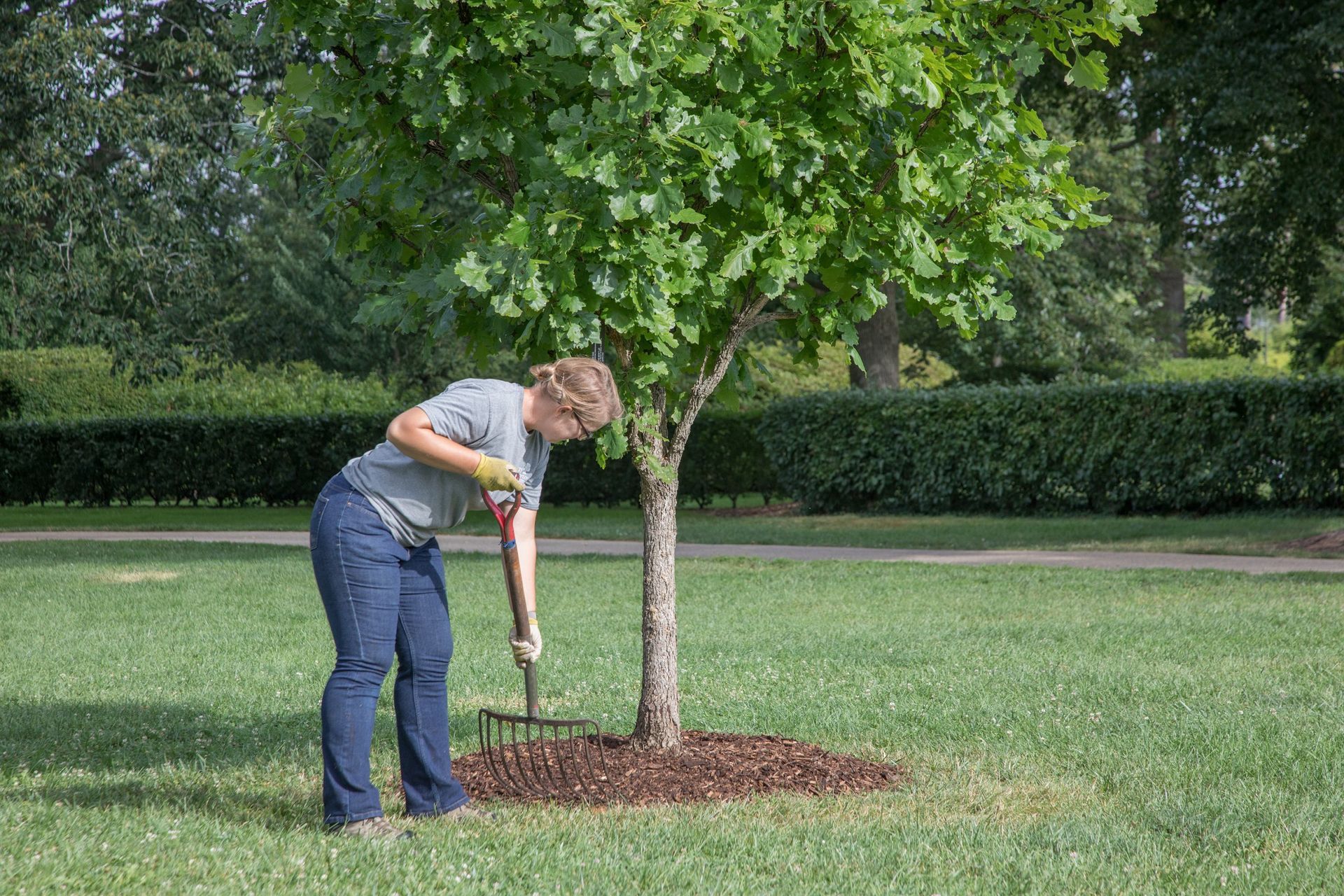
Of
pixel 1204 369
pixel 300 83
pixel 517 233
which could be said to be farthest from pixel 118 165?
pixel 1204 369

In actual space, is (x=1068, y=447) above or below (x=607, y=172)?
below

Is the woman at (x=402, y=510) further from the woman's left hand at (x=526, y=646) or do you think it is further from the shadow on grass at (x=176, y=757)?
the shadow on grass at (x=176, y=757)

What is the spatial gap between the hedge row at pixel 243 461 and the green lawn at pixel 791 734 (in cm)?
1053

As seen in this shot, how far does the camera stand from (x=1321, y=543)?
41.9 feet

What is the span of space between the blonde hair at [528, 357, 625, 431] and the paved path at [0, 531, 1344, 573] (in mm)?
7116

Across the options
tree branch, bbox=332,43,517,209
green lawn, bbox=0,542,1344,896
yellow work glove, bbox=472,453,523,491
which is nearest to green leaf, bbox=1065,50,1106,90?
tree branch, bbox=332,43,517,209

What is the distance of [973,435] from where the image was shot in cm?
1778

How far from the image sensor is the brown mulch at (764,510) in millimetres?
19875

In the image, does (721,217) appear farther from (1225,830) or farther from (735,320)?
(1225,830)

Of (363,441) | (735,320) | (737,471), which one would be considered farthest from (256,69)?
(735,320)

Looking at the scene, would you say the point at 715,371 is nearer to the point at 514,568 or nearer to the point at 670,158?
the point at 670,158

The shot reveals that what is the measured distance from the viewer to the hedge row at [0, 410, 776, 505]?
21.1 metres

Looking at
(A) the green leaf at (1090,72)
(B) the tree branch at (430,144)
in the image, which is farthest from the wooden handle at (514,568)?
(A) the green leaf at (1090,72)

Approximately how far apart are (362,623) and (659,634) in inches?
53.8
